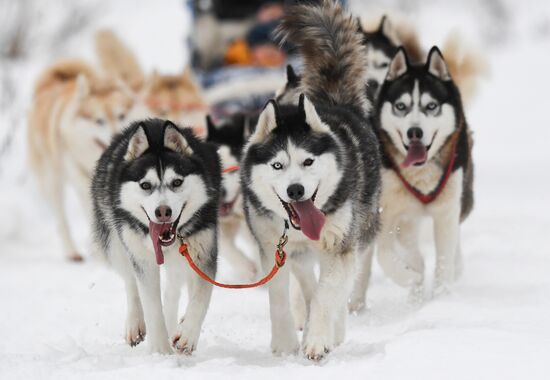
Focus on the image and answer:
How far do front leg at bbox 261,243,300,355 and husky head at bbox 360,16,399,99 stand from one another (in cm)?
197

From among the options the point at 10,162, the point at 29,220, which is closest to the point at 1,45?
the point at 10,162

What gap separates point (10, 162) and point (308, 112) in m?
7.75

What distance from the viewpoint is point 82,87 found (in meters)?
6.77

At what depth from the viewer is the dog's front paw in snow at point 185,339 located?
320 centimetres

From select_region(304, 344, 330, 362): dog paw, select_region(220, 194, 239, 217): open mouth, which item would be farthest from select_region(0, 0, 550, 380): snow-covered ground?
select_region(220, 194, 239, 217): open mouth

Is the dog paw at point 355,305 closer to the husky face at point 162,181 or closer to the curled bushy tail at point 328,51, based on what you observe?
the curled bushy tail at point 328,51

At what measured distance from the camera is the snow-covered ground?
9.09 feet

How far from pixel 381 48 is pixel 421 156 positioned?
4.01ft

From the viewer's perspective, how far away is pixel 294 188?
3.06m

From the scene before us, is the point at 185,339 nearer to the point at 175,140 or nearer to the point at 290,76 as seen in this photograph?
the point at 175,140

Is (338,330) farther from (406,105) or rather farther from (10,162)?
(10,162)

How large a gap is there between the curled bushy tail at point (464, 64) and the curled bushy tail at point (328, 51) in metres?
1.36

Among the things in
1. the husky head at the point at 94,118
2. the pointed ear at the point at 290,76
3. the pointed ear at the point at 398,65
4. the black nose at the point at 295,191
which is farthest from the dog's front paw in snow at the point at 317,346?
the husky head at the point at 94,118

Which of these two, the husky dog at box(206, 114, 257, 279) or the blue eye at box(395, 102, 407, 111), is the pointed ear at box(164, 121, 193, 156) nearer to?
the blue eye at box(395, 102, 407, 111)
